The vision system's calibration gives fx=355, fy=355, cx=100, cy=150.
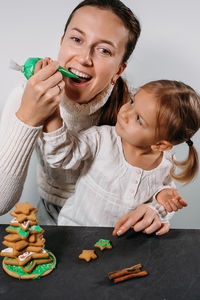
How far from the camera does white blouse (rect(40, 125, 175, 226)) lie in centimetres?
106

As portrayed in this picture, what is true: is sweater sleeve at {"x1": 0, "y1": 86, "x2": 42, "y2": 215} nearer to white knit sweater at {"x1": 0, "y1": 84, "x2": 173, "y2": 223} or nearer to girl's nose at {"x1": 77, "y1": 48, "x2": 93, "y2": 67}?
white knit sweater at {"x1": 0, "y1": 84, "x2": 173, "y2": 223}

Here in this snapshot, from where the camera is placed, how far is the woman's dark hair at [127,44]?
3.57ft

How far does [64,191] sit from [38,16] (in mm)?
788

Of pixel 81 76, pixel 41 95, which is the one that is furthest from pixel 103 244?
pixel 81 76

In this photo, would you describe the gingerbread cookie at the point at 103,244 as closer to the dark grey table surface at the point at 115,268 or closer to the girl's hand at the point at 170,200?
the dark grey table surface at the point at 115,268

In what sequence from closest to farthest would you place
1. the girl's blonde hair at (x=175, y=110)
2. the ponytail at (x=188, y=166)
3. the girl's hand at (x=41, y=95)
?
the girl's hand at (x=41, y=95), the girl's blonde hair at (x=175, y=110), the ponytail at (x=188, y=166)

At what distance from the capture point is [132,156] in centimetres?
109

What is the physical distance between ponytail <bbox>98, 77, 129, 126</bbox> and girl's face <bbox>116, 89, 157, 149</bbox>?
0.72ft

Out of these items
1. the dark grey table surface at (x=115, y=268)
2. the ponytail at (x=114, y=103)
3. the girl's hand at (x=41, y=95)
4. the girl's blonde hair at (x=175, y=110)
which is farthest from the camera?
the ponytail at (x=114, y=103)

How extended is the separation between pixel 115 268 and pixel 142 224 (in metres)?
0.18

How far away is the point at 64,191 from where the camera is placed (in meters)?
1.25

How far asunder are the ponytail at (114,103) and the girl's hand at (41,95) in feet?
1.46

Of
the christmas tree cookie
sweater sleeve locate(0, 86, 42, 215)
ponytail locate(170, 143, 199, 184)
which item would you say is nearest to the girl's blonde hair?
ponytail locate(170, 143, 199, 184)

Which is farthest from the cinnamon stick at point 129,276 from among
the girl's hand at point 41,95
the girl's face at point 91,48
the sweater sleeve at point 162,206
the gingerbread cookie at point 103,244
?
the girl's face at point 91,48
